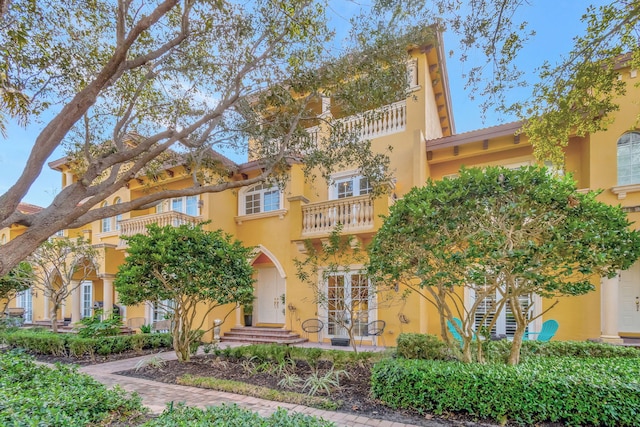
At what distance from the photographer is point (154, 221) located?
13.2 m

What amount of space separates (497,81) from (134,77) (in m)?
8.17

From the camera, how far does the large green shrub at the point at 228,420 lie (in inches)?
133

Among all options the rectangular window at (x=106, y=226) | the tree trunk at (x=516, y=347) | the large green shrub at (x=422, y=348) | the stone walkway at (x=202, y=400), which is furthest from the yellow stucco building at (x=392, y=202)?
the stone walkway at (x=202, y=400)

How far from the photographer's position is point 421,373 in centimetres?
520

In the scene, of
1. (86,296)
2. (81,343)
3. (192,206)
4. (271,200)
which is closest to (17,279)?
(81,343)

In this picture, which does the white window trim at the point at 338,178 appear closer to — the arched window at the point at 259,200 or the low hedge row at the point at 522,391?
the arched window at the point at 259,200

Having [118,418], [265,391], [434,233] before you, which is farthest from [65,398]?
[434,233]

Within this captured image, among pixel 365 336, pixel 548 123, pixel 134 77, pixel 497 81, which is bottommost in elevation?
pixel 365 336

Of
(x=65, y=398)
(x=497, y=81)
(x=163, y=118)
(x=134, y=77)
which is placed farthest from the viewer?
(x=163, y=118)

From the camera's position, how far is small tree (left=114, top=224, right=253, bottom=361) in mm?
7770

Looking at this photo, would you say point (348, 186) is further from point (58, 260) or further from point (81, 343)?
point (58, 260)

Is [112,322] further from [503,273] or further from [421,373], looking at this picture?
[503,273]

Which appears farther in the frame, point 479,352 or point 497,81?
point 497,81

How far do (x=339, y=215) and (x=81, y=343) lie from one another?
27.6 ft
